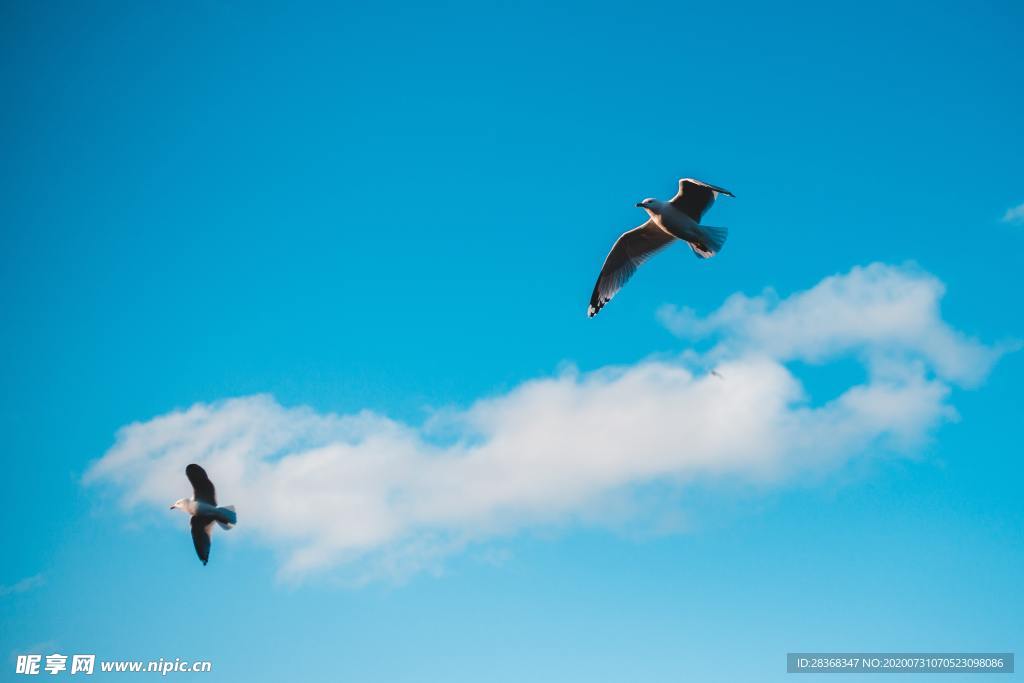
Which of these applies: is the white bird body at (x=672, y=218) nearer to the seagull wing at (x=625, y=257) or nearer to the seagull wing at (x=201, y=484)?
the seagull wing at (x=625, y=257)

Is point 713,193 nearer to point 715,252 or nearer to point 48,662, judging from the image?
point 715,252

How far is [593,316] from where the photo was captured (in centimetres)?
1791

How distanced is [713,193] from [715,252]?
0.97 m

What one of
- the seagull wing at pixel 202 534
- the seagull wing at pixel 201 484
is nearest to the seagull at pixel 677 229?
the seagull wing at pixel 201 484

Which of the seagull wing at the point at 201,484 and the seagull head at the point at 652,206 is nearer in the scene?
the seagull head at the point at 652,206

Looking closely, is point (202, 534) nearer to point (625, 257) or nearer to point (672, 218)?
point (625, 257)

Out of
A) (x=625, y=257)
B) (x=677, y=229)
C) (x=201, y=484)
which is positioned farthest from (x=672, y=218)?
(x=201, y=484)

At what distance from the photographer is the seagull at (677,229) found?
607 inches

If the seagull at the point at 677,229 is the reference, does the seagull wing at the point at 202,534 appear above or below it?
below

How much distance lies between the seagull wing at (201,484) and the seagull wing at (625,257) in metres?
7.82

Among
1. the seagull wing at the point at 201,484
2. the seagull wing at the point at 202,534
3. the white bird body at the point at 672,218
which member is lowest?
the seagull wing at the point at 202,534

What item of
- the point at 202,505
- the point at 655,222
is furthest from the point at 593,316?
the point at 202,505

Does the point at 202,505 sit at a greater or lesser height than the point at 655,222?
lesser

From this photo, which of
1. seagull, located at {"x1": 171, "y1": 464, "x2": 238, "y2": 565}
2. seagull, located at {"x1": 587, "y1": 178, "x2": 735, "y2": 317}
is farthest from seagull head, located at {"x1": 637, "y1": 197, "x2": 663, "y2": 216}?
seagull, located at {"x1": 171, "y1": 464, "x2": 238, "y2": 565}
